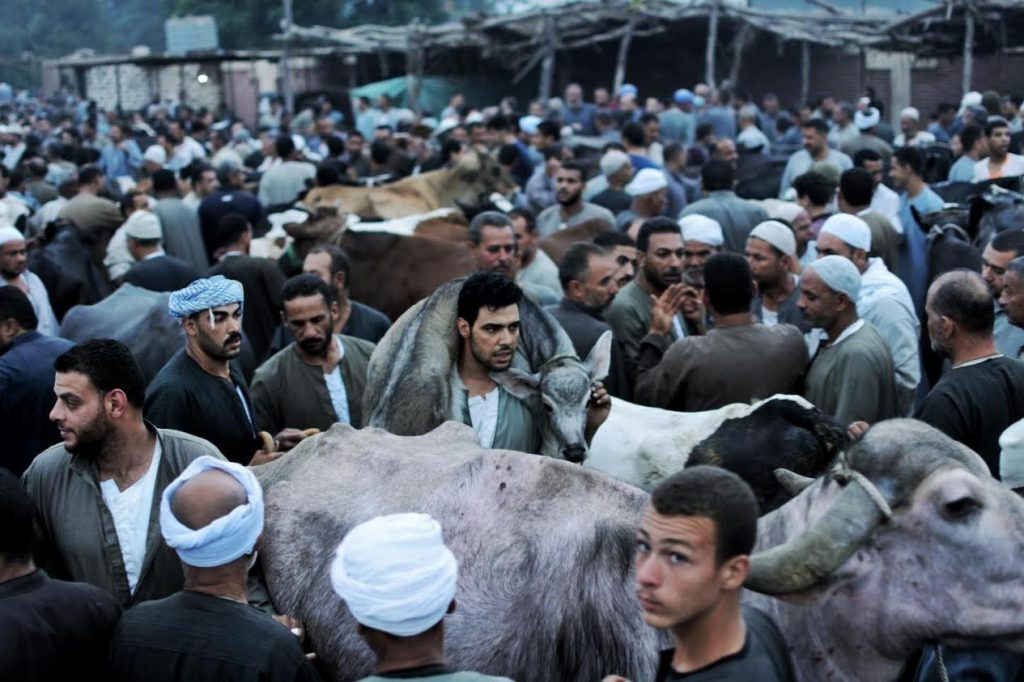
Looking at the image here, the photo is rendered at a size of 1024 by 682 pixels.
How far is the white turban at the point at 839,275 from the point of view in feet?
20.9

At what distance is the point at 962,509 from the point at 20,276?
7.10 m

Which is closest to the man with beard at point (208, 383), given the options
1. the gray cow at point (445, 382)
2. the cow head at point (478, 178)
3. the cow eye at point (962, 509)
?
the gray cow at point (445, 382)

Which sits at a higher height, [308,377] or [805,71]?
[805,71]

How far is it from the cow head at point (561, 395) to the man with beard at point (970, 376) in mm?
1393

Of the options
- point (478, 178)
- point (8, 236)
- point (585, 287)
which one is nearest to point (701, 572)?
point (585, 287)

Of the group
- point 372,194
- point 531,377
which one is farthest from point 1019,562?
point 372,194

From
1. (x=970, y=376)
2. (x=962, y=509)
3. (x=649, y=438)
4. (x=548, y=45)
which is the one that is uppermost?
(x=548, y=45)

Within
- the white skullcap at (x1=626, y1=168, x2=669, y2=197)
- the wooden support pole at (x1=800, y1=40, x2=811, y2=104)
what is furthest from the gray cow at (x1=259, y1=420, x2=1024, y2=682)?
the wooden support pole at (x1=800, y1=40, x2=811, y2=104)

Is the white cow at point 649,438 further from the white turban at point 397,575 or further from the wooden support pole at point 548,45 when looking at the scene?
the wooden support pole at point 548,45

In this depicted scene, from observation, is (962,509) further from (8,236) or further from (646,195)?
(646,195)

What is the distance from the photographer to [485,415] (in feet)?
18.1

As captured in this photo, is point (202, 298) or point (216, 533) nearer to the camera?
point (216, 533)

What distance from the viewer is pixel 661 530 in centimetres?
310

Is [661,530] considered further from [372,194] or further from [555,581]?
[372,194]
